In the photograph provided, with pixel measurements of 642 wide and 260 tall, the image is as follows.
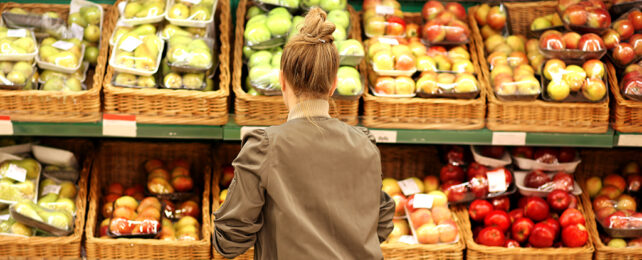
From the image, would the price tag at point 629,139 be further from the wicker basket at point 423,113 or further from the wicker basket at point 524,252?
the wicker basket at point 423,113

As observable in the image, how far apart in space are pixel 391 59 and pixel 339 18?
0.96ft

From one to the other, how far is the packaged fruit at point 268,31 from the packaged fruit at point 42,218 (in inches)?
40.3

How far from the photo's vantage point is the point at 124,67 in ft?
8.52

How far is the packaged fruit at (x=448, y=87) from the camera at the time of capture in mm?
2707

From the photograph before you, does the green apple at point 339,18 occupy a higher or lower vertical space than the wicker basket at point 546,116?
higher

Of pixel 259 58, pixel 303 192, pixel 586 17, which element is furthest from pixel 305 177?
pixel 586 17

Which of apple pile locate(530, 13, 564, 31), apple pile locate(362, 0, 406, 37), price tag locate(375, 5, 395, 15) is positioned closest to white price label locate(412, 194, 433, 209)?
apple pile locate(362, 0, 406, 37)

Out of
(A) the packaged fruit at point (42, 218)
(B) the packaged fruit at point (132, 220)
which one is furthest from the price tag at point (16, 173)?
(B) the packaged fruit at point (132, 220)

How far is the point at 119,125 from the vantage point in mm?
2588

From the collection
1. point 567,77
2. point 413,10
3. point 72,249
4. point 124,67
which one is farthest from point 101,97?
point 567,77

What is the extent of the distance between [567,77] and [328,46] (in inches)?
60.6

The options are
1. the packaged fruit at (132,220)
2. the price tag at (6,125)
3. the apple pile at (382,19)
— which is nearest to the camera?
the price tag at (6,125)

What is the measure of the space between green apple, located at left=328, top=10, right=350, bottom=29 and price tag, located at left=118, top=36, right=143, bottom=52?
31.7 inches

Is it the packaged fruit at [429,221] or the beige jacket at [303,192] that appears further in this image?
the packaged fruit at [429,221]
